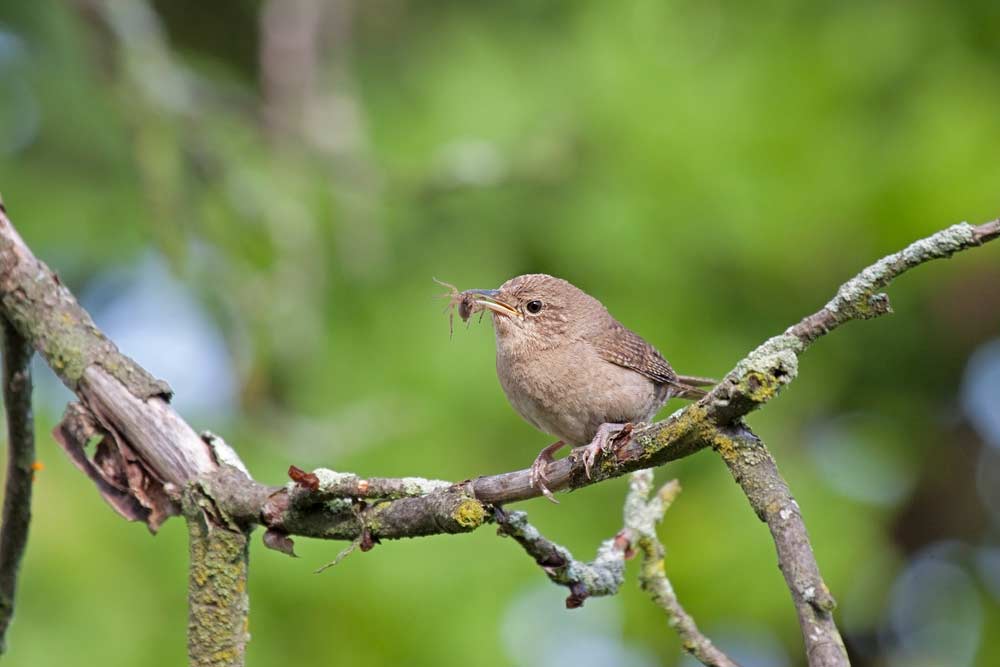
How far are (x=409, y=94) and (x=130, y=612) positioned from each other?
345 centimetres

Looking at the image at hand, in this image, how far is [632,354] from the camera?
378 cm

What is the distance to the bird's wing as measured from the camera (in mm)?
3750

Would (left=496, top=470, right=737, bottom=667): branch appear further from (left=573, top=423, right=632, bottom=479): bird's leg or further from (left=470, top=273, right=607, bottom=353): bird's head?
(left=470, top=273, right=607, bottom=353): bird's head

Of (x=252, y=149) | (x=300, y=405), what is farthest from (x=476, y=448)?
(x=252, y=149)

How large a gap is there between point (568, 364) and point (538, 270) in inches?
85.3

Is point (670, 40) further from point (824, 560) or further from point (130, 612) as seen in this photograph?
point (130, 612)

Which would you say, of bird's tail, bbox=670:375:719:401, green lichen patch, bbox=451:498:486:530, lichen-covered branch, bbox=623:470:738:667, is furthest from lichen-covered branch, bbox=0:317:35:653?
bird's tail, bbox=670:375:719:401

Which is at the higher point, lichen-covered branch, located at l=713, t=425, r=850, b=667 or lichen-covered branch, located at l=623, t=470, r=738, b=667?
lichen-covered branch, located at l=623, t=470, r=738, b=667

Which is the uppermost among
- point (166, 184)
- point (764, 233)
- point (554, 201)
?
point (554, 201)

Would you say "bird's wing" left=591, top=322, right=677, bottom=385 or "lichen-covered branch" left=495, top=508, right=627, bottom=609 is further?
"bird's wing" left=591, top=322, right=677, bottom=385

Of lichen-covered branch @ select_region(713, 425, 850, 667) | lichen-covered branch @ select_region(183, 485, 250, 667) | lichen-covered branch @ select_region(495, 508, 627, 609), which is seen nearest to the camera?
lichen-covered branch @ select_region(713, 425, 850, 667)

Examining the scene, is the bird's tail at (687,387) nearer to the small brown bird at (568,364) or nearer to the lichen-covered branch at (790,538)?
the small brown bird at (568,364)

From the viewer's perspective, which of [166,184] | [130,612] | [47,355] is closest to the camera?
[47,355]

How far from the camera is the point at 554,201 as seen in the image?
5.82 metres
